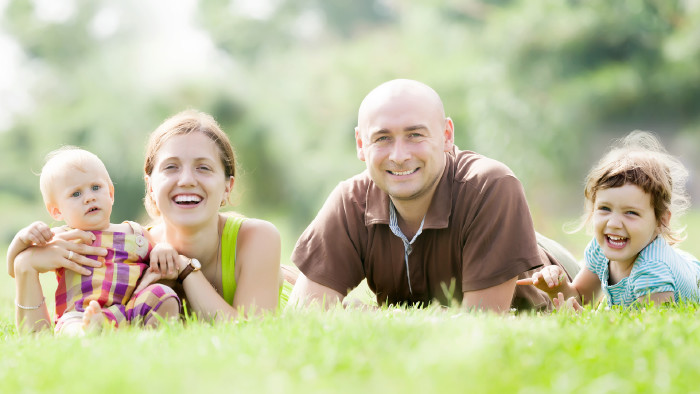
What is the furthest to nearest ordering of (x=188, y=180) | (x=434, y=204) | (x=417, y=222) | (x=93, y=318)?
(x=417, y=222), (x=434, y=204), (x=188, y=180), (x=93, y=318)

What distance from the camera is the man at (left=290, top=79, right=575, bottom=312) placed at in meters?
3.49

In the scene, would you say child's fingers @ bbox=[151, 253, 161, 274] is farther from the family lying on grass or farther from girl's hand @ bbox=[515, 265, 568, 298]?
girl's hand @ bbox=[515, 265, 568, 298]

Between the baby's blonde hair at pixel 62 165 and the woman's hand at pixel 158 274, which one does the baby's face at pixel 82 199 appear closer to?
the baby's blonde hair at pixel 62 165

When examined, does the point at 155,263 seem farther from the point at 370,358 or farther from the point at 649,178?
the point at 649,178

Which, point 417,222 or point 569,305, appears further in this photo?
point 417,222

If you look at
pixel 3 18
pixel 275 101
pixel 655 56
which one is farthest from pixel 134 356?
pixel 3 18

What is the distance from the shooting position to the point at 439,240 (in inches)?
144

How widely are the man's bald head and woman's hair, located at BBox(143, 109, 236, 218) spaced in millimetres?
662

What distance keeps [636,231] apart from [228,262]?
2045 mm

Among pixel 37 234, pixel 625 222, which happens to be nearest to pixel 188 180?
pixel 37 234

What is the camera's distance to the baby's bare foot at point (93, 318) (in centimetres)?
297

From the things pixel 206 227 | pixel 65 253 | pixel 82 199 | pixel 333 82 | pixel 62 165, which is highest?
pixel 333 82

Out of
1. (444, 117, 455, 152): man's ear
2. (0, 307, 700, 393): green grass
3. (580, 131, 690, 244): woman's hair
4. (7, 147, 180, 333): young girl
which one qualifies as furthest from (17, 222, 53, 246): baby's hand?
(580, 131, 690, 244): woman's hair

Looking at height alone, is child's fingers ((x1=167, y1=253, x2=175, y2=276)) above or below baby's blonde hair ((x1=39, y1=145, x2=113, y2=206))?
below
